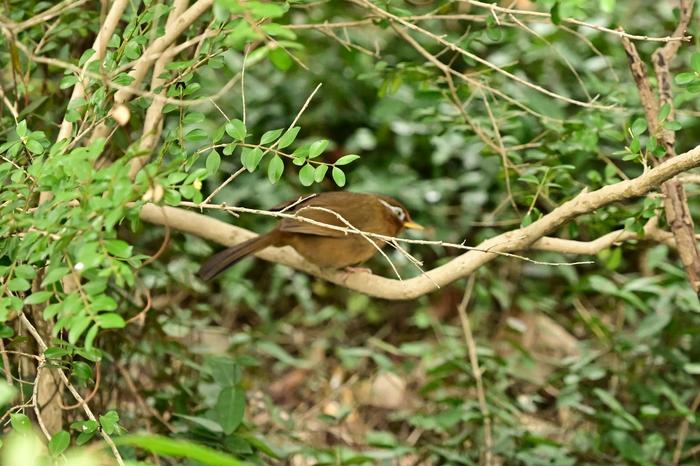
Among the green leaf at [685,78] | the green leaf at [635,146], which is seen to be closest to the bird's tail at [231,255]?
the green leaf at [635,146]

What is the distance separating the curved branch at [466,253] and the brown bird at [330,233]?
6 centimetres

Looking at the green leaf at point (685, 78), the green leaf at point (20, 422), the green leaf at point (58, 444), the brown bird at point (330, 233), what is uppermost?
Result: the green leaf at point (685, 78)

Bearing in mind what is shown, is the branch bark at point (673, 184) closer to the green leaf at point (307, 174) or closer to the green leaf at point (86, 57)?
the green leaf at point (307, 174)

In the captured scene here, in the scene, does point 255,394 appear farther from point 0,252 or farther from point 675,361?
point 0,252

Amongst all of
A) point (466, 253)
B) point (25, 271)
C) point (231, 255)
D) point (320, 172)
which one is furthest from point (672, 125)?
point (25, 271)

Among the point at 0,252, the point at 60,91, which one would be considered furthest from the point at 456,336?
the point at 0,252

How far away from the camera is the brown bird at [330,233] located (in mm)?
4016

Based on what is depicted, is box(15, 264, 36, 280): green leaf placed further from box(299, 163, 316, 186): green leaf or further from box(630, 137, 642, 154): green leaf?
box(630, 137, 642, 154): green leaf

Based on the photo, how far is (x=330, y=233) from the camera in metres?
4.25

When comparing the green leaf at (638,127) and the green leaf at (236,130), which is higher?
the green leaf at (236,130)

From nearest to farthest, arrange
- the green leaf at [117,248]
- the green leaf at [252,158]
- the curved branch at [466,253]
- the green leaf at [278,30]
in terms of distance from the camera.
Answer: the green leaf at [278,30] → the green leaf at [117,248] → the green leaf at [252,158] → the curved branch at [466,253]

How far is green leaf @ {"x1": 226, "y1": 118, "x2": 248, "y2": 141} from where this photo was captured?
9.00 feet

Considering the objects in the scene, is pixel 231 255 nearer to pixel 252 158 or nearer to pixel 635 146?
pixel 252 158

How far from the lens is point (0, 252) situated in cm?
255
